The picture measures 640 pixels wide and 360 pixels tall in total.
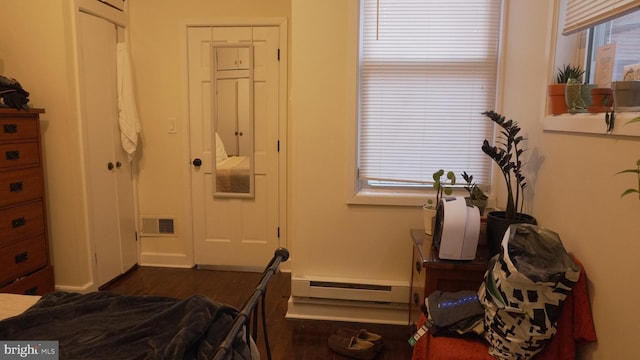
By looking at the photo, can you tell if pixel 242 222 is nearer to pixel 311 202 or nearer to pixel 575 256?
pixel 311 202

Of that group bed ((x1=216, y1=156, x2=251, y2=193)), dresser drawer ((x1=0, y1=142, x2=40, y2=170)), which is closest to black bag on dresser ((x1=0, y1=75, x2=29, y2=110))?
dresser drawer ((x1=0, y1=142, x2=40, y2=170))

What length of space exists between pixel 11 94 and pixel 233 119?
154cm

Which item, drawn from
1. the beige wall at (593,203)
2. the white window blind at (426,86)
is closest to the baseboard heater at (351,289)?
the white window blind at (426,86)

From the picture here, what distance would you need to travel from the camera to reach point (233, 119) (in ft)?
11.6

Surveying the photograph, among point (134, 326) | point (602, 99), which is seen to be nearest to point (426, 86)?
point (602, 99)

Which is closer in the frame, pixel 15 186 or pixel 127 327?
pixel 127 327

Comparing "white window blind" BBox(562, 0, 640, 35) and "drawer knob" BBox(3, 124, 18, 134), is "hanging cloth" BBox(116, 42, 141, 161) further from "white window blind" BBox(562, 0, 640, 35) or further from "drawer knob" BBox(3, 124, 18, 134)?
"white window blind" BBox(562, 0, 640, 35)

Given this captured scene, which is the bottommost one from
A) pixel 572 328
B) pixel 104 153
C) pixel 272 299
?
pixel 272 299

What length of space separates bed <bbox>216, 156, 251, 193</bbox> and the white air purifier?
2054 millimetres

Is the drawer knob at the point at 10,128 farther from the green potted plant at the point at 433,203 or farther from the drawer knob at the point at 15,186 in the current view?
the green potted plant at the point at 433,203

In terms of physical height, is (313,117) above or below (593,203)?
above

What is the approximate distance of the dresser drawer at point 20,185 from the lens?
2.44 m

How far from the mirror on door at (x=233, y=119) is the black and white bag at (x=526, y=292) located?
2.46m

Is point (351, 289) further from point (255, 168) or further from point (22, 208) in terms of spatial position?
point (22, 208)
